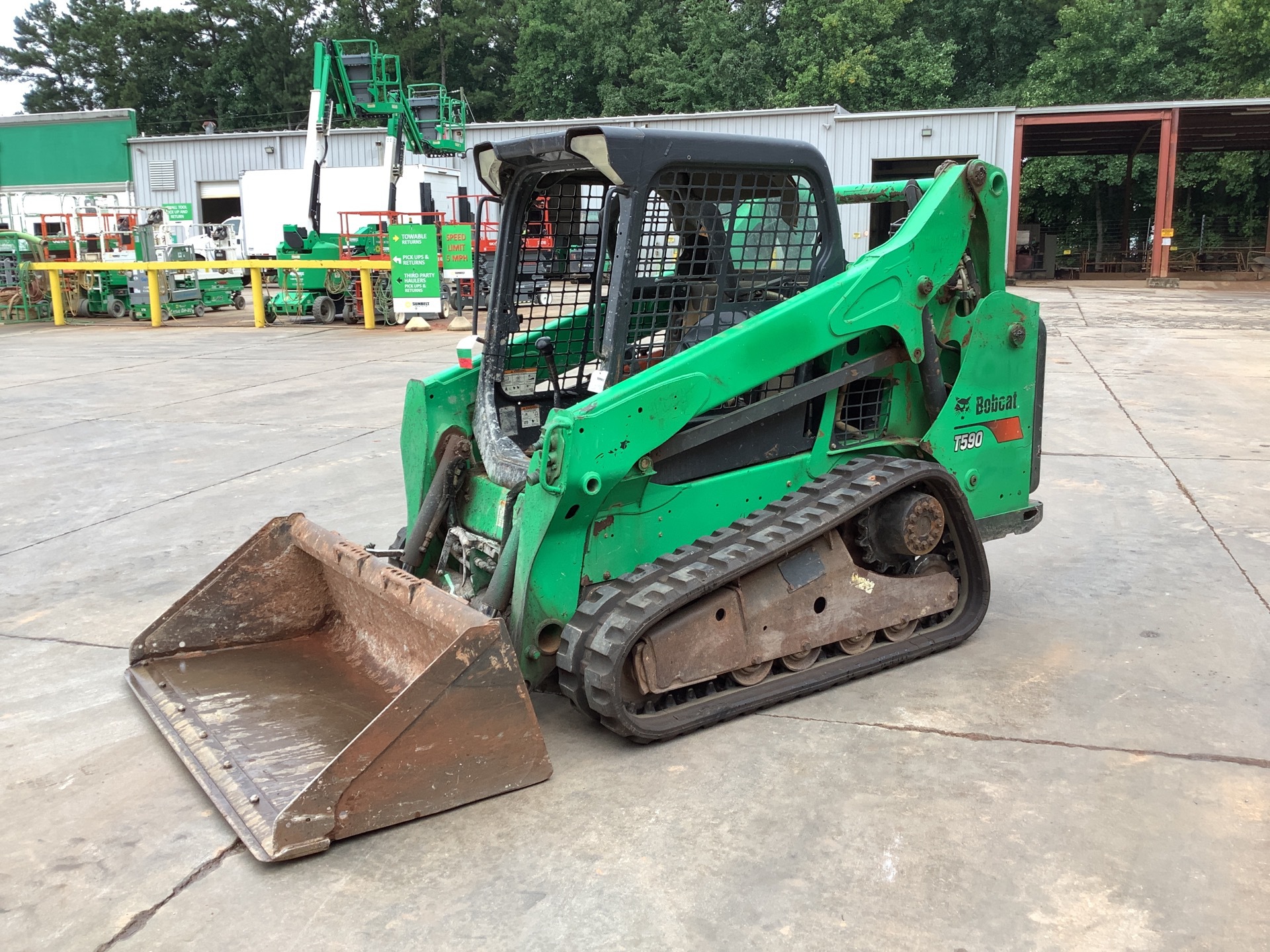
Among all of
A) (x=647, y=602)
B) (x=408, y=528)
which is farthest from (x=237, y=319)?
(x=647, y=602)

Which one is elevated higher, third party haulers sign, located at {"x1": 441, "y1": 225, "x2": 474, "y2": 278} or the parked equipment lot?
third party haulers sign, located at {"x1": 441, "y1": 225, "x2": 474, "y2": 278}

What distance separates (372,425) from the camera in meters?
9.60

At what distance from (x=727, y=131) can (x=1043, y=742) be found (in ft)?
80.1

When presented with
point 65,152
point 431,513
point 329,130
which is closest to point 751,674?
point 431,513

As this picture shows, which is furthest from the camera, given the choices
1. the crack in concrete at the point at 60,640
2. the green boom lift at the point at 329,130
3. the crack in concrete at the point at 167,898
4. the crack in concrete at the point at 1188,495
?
the green boom lift at the point at 329,130

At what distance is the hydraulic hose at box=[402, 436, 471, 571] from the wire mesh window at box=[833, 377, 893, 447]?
1529mm

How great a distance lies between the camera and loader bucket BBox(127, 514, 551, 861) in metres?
3.04

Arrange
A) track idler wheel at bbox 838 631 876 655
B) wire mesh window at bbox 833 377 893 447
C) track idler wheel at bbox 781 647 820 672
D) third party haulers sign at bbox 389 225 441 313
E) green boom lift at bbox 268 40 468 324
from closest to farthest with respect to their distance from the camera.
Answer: track idler wheel at bbox 781 647 820 672, track idler wheel at bbox 838 631 876 655, wire mesh window at bbox 833 377 893 447, third party haulers sign at bbox 389 225 441 313, green boom lift at bbox 268 40 468 324

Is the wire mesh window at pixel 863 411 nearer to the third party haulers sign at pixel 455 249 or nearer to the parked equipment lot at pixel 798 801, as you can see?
the parked equipment lot at pixel 798 801

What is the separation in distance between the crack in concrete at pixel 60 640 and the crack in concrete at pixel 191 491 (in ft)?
4.57

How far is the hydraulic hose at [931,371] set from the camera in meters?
4.37

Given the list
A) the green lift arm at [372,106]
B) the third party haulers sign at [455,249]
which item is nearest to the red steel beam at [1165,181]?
the green lift arm at [372,106]

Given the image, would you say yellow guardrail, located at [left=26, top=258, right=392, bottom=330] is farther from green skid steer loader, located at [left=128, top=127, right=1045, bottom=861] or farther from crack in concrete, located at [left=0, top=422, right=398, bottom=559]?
green skid steer loader, located at [left=128, top=127, right=1045, bottom=861]

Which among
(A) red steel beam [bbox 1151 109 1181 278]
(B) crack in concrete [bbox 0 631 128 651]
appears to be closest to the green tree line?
(A) red steel beam [bbox 1151 109 1181 278]
